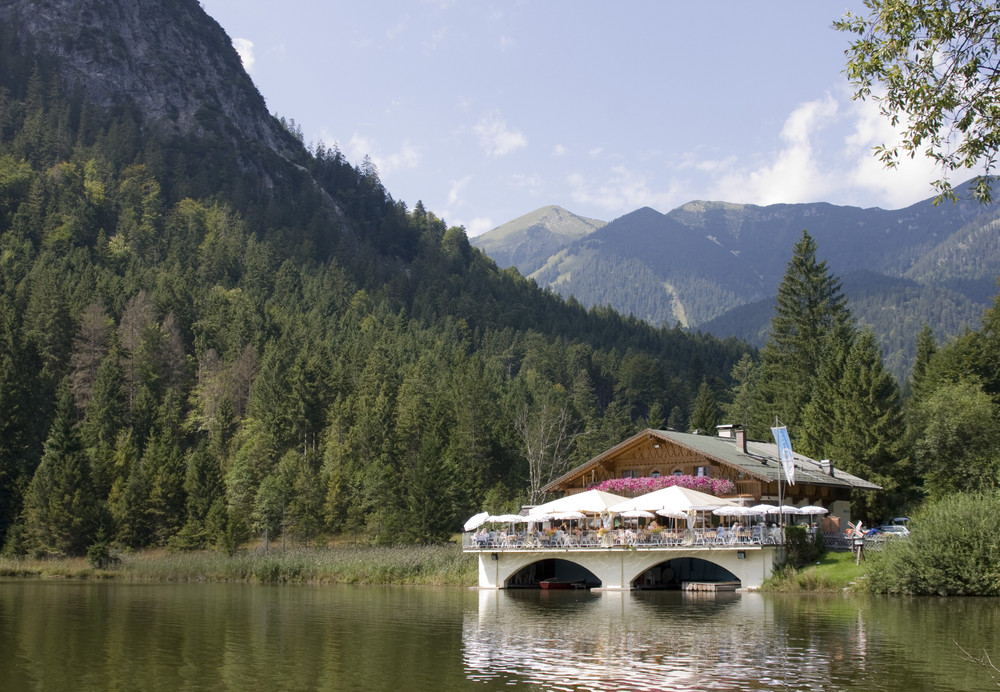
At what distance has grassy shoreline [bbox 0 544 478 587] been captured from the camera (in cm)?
5303

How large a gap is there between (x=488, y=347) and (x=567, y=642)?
14120cm

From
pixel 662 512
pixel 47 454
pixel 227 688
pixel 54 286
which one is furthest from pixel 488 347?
pixel 227 688

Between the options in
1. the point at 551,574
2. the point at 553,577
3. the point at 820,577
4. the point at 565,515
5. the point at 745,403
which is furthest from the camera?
the point at 745,403

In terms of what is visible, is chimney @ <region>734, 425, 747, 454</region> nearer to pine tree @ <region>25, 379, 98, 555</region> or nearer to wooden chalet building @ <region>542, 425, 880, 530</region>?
wooden chalet building @ <region>542, 425, 880, 530</region>

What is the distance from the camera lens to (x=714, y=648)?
79.0ft

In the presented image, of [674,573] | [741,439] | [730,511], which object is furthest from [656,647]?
[741,439]

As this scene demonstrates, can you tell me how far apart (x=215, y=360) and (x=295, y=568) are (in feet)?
213

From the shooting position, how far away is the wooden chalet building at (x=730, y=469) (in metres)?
50.6

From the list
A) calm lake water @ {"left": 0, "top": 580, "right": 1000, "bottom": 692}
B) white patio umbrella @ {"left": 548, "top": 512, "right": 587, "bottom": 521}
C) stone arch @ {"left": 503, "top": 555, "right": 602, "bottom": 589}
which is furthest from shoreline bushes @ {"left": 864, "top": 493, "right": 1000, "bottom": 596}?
stone arch @ {"left": 503, "top": 555, "right": 602, "bottom": 589}

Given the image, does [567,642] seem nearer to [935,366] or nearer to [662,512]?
[662,512]

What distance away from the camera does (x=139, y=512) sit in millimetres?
77125

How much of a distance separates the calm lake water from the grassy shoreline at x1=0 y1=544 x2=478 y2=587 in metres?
12.0

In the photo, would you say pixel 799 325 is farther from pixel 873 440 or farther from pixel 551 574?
pixel 551 574

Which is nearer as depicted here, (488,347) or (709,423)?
(709,423)
